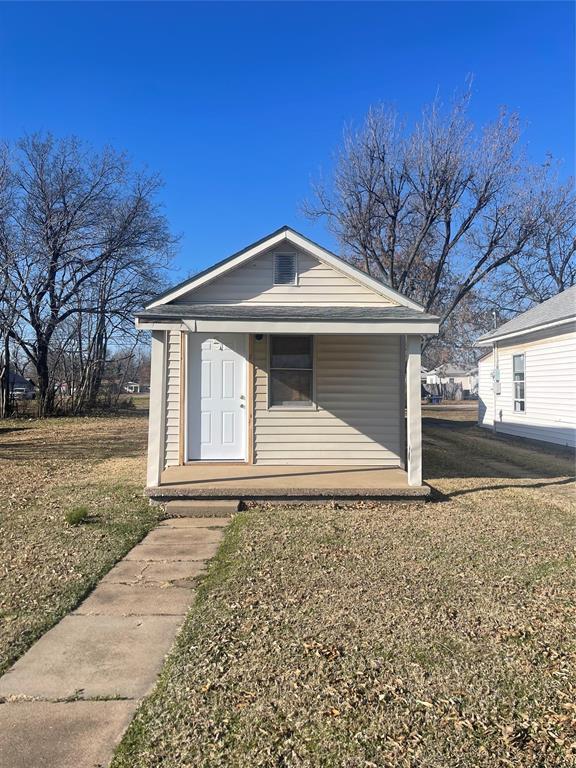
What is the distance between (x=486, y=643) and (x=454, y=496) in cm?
438

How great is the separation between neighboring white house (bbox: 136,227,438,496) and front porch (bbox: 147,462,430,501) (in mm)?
541

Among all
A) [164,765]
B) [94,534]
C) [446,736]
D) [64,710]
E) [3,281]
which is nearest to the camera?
[164,765]

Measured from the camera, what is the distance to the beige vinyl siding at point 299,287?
26.8 feet

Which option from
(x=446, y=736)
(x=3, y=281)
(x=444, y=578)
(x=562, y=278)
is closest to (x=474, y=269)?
(x=562, y=278)

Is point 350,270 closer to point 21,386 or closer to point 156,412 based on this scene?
point 156,412

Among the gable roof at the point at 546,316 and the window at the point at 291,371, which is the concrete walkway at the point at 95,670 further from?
the gable roof at the point at 546,316

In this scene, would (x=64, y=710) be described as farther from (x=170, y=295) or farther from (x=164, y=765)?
(x=170, y=295)

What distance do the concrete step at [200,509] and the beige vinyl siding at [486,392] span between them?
13185 mm

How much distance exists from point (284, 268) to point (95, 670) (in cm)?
638

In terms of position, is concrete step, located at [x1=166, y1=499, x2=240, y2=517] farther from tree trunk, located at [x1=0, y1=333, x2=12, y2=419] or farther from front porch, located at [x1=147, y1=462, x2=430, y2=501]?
tree trunk, located at [x1=0, y1=333, x2=12, y2=419]

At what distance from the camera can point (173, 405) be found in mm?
8375

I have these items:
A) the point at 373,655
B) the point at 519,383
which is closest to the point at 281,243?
the point at 373,655

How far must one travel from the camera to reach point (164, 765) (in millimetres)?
2146

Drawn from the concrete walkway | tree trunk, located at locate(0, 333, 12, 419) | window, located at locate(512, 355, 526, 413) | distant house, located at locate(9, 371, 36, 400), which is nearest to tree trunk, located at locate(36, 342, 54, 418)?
distant house, located at locate(9, 371, 36, 400)
